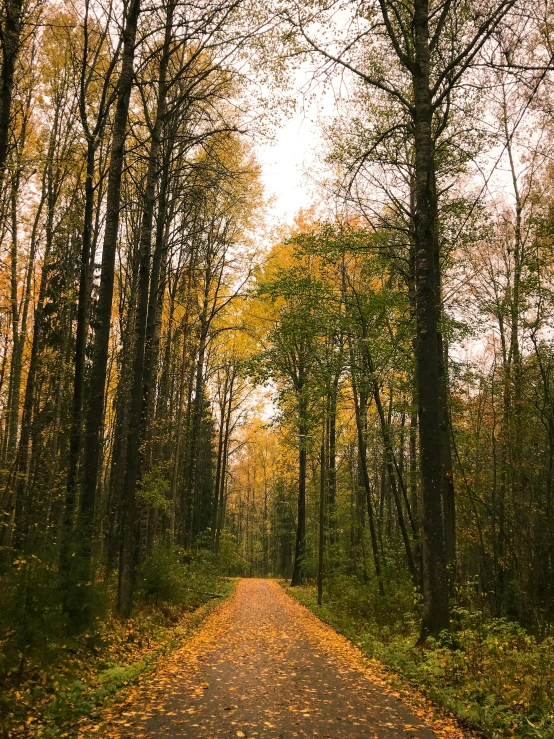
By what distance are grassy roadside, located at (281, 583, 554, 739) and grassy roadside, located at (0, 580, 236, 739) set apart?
3.52 meters

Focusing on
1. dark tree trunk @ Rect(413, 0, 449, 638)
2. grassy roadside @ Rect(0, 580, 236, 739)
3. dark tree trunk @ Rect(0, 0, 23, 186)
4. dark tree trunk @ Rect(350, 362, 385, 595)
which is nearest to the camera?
grassy roadside @ Rect(0, 580, 236, 739)

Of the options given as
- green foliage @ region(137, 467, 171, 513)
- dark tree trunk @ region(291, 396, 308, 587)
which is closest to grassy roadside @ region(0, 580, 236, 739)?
green foliage @ region(137, 467, 171, 513)

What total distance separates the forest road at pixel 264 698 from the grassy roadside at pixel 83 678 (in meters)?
0.28

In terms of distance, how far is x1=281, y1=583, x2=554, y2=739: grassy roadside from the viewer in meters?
4.57

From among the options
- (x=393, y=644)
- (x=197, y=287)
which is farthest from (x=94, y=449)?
(x=197, y=287)

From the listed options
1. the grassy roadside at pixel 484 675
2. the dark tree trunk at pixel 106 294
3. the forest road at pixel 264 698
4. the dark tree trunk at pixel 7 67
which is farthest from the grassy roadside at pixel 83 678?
the dark tree trunk at pixel 7 67

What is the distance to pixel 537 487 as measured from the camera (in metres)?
12.0

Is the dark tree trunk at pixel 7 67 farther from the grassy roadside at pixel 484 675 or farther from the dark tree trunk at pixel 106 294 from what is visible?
the grassy roadside at pixel 484 675

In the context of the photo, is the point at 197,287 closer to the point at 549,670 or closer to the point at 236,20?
the point at 236,20

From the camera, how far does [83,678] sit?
18.2 feet

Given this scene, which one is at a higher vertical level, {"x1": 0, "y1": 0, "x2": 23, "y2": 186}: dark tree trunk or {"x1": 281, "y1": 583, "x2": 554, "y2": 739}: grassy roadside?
{"x1": 0, "y1": 0, "x2": 23, "y2": 186}: dark tree trunk

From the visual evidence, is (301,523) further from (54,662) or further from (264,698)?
(54,662)

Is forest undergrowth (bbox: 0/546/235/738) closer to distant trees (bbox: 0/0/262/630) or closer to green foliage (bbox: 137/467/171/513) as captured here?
distant trees (bbox: 0/0/262/630)

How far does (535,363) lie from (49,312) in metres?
14.3
